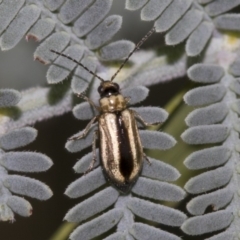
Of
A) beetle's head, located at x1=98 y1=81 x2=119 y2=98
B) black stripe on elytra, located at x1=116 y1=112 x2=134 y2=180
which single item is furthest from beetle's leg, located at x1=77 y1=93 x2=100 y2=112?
black stripe on elytra, located at x1=116 y1=112 x2=134 y2=180

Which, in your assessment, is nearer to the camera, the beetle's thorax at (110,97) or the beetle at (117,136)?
the beetle at (117,136)

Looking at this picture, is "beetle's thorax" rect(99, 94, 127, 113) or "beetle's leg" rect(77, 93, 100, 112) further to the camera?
"beetle's thorax" rect(99, 94, 127, 113)

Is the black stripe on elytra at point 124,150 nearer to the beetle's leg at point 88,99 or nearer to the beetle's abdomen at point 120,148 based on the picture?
the beetle's abdomen at point 120,148

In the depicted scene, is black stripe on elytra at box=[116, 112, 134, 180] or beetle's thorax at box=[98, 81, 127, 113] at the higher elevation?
beetle's thorax at box=[98, 81, 127, 113]

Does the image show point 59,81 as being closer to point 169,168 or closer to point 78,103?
point 78,103

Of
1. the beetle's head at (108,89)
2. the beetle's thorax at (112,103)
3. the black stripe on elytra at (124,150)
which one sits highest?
the beetle's head at (108,89)

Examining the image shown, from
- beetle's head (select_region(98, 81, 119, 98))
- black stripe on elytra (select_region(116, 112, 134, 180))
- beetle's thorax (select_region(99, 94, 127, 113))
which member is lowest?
black stripe on elytra (select_region(116, 112, 134, 180))

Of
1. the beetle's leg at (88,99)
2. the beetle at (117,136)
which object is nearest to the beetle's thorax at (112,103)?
the beetle at (117,136)

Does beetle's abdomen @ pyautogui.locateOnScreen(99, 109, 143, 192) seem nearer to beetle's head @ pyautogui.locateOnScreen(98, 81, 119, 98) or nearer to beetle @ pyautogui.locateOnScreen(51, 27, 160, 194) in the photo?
beetle @ pyautogui.locateOnScreen(51, 27, 160, 194)
